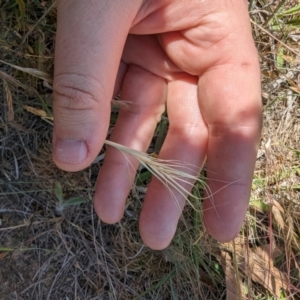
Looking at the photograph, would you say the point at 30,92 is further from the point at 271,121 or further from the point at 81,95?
the point at 271,121

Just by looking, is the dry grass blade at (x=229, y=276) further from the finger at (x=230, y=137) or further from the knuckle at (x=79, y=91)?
the knuckle at (x=79, y=91)

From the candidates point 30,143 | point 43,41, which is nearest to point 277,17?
point 43,41

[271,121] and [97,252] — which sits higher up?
[271,121]

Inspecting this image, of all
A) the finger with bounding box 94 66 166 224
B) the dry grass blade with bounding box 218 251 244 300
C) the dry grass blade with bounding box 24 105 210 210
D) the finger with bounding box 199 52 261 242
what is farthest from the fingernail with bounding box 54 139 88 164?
the dry grass blade with bounding box 218 251 244 300

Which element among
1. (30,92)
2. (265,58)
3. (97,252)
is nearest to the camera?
(30,92)

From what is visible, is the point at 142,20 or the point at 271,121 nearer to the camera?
the point at 142,20

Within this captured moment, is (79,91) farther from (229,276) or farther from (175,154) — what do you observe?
(229,276)

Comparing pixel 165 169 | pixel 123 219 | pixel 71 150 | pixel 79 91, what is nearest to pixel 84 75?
pixel 79 91
